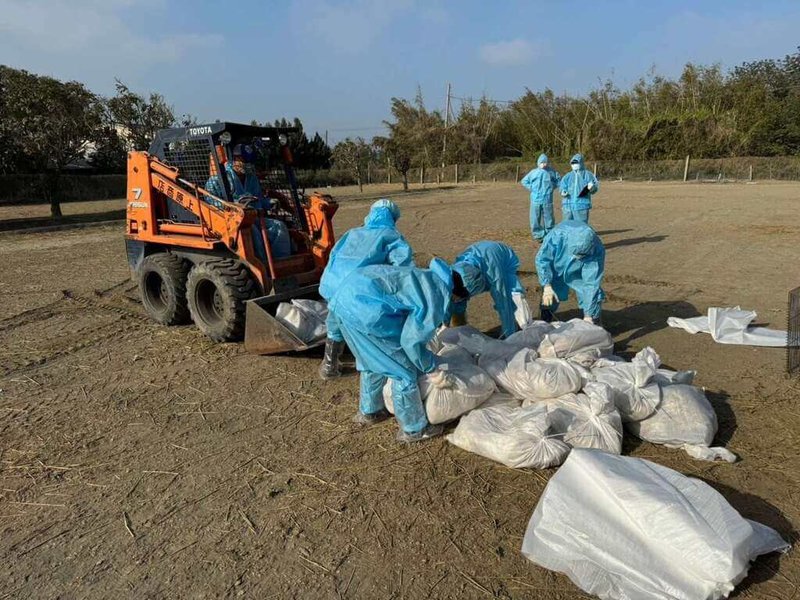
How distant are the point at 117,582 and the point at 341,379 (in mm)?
2332

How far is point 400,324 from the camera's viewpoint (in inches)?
130

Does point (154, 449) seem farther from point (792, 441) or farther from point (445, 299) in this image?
point (792, 441)

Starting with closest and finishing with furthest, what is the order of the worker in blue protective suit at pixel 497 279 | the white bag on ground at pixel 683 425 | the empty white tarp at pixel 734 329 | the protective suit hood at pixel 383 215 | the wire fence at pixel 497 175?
the white bag on ground at pixel 683 425, the protective suit hood at pixel 383 215, the worker in blue protective suit at pixel 497 279, the empty white tarp at pixel 734 329, the wire fence at pixel 497 175

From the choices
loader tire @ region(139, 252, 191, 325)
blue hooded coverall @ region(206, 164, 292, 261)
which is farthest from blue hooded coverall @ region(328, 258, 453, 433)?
loader tire @ region(139, 252, 191, 325)

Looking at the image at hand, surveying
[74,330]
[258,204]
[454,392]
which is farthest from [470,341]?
[74,330]

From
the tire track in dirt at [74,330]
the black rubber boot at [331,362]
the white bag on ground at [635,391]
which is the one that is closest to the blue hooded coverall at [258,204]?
the black rubber boot at [331,362]

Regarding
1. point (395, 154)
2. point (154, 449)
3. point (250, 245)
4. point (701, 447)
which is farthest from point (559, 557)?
point (395, 154)

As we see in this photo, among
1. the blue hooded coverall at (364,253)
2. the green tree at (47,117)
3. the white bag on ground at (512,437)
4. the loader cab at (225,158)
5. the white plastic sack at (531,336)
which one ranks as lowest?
the white bag on ground at (512,437)

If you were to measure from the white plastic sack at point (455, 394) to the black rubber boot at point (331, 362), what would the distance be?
0.96 metres

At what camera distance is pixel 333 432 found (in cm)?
374

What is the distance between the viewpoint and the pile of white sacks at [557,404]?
10.4ft

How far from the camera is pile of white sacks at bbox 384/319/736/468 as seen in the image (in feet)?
10.4

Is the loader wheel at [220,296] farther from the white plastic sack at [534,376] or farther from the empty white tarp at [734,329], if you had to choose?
the empty white tarp at [734,329]

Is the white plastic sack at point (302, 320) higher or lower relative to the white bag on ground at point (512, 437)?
higher
